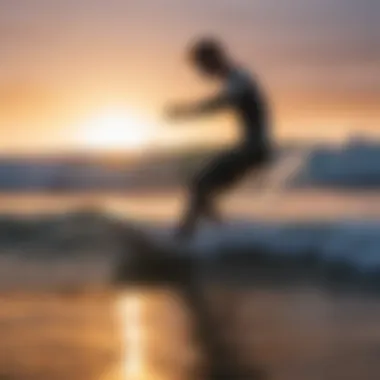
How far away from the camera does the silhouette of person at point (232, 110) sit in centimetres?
221

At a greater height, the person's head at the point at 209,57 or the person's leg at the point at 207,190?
the person's head at the point at 209,57

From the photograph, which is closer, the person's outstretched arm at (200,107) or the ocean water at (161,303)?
the ocean water at (161,303)

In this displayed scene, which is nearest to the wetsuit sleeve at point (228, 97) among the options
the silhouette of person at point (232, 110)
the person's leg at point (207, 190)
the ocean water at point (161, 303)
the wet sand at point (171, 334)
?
the silhouette of person at point (232, 110)

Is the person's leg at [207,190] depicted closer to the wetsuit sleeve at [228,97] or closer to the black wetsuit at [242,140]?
the black wetsuit at [242,140]

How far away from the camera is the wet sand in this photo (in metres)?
1.54

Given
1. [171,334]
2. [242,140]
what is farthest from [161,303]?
[242,140]

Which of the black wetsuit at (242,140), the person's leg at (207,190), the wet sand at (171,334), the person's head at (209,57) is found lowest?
the wet sand at (171,334)

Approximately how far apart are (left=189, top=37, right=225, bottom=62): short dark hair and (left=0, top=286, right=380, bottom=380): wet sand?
1.91 feet

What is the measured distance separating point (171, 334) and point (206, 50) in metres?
0.80

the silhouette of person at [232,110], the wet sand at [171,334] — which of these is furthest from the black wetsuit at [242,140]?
the wet sand at [171,334]

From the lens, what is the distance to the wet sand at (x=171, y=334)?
1.54 m

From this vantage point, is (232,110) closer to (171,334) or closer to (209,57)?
(209,57)

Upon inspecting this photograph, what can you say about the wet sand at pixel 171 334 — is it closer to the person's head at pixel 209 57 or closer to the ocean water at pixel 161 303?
the ocean water at pixel 161 303

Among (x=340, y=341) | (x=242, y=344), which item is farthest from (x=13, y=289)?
(x=340, y=341)
